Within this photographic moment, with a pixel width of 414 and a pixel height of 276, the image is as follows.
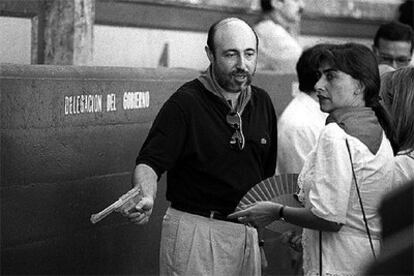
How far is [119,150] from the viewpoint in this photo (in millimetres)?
6074

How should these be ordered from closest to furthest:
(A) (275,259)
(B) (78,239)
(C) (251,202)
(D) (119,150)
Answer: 1. (C) (251,202)
2. (B) (78,239)
3. (D) (119,150)
4. (A) (275,259)

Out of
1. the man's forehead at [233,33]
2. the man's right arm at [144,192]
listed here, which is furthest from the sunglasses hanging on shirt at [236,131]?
the man's right arm at [144,192]

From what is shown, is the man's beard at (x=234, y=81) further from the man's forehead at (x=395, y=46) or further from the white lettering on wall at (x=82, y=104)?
the man's forehead at (x=395, y=46)

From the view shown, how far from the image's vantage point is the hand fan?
16.0ft

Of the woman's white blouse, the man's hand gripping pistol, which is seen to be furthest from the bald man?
the woman's white blouse

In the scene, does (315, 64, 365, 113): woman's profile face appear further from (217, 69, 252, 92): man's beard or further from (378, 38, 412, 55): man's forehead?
(378, 38, 412, 55): man's forehead

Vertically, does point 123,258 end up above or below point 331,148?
below

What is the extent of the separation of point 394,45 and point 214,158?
3.09 metres

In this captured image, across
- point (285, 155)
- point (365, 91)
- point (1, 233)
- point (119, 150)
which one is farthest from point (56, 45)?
point (365, 91)

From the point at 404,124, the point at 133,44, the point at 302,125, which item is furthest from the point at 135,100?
the point at 133,44

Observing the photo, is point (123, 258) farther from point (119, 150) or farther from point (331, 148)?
point (331, 148)

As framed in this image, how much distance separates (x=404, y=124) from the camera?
183 inches

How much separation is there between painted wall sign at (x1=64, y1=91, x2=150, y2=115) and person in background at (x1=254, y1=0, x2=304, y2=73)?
3499 millimetres

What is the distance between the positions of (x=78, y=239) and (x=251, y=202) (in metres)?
1.21
